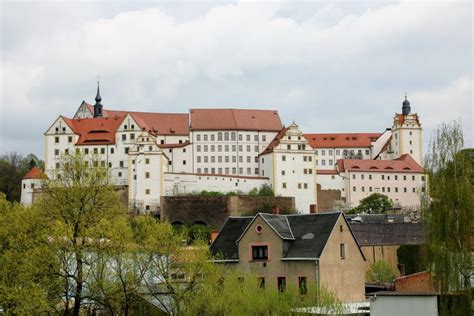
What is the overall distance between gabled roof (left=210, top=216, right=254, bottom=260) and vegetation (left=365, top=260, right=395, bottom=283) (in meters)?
10.8

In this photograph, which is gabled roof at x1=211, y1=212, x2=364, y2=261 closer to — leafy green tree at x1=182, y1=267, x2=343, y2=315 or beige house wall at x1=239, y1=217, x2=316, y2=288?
beige house wall at x1=239, y1=217, x2=316, y2=288

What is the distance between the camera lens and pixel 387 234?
6066cm

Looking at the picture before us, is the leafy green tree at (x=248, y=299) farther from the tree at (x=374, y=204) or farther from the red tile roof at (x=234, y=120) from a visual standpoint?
the red tile roof at (x=234, y=120)

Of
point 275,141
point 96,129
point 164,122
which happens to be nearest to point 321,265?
point 275,141

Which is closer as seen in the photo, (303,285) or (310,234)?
(303,285)

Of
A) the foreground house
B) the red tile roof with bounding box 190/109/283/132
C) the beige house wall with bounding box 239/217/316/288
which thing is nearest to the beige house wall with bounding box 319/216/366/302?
the foreground house

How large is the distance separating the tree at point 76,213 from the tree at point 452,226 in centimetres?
1403

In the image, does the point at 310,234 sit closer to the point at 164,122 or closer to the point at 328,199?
the point at 328,199

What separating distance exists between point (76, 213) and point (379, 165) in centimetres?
8934

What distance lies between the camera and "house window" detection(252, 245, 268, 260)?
43.6 metres

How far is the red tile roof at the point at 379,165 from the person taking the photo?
394 ft

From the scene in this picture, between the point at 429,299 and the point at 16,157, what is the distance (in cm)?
12080

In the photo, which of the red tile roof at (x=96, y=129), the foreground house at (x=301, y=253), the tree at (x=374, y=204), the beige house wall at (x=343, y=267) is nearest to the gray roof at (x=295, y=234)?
the foreground house at (x=301, y=253)

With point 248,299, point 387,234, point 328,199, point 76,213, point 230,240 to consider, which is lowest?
point 248,299
